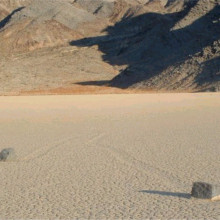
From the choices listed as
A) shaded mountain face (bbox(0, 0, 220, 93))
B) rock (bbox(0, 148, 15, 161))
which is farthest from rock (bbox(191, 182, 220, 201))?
shaded mountain face (bbox(0, 0, 220, 93))

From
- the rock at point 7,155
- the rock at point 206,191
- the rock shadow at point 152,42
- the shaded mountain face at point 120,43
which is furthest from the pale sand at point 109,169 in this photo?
the rock shadow at point 152,42

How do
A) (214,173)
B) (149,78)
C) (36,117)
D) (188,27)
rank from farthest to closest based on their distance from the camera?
1. (188,27)
2. (149,78)
3. (36,117)
4. (214,173)

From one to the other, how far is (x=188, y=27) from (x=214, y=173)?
157 feet

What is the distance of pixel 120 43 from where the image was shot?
6962 cm

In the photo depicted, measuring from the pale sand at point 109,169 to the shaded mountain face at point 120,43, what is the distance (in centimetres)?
2791

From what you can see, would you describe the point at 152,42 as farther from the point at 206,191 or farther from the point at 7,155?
the point at 206,191

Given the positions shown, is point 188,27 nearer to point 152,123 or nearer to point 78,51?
point 78,51

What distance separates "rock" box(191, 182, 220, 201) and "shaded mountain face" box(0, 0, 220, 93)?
3541cm

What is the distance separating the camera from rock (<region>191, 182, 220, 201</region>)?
6.50m

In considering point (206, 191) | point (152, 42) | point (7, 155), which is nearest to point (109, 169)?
point (7, 155)

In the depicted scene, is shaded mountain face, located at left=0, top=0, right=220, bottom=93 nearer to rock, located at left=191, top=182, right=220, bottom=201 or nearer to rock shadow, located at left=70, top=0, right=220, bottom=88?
rock shadow, located at left=70, top=0, right=220, bottom=88

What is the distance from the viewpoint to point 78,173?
8.80 m

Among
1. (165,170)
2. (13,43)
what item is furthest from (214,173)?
(13,43)

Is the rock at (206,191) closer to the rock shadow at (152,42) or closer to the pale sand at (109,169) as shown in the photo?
the pale sand at (109,169)
